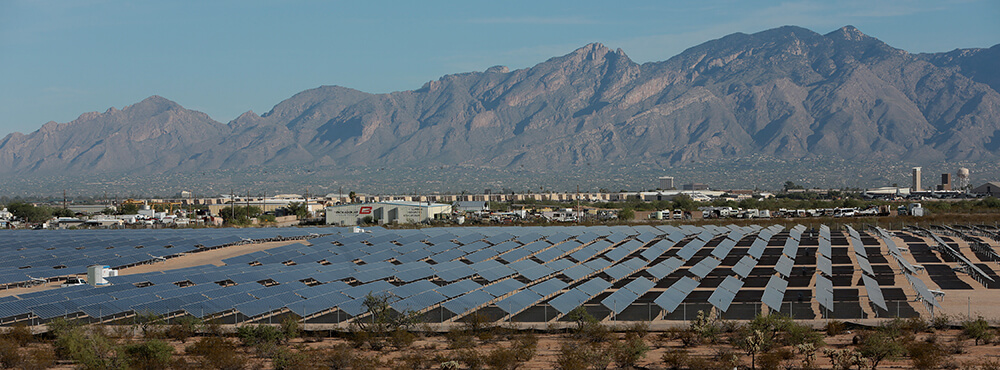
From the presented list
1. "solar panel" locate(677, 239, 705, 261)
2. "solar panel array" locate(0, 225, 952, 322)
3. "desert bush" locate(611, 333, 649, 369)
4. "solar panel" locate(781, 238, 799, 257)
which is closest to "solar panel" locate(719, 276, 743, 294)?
"solar panel array" locate(0, 225, 952, 322)

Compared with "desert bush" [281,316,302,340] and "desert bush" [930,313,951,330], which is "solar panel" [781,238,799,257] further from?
"desert bush" [281,316,302,340]

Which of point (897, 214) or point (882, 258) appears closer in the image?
point (882, 258)

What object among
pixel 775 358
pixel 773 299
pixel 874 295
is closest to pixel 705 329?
pixel 775 358

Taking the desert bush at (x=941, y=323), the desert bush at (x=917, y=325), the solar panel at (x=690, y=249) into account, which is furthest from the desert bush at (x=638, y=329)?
the solar panel at (x=690, y=249)

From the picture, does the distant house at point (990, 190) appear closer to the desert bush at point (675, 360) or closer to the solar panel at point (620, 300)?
the solar panel at point (620, 300)

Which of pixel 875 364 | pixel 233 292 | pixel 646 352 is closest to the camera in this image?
pixel 875 364

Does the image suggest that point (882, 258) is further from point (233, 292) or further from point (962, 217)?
point (962, 217)

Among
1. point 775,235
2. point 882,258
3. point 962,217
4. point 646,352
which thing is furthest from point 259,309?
point 962,217
